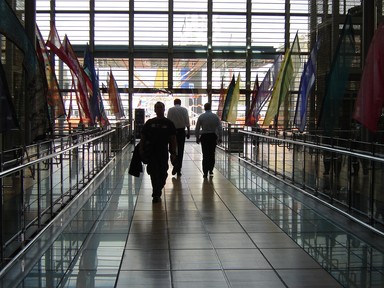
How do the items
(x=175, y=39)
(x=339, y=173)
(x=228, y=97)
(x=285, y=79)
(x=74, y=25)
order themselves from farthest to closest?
1. (x=175, y=39)
2. (x=74, y=25)
3. (x=228, y=97)
4. (x=285, y=79)
5. (x=339, y=173)

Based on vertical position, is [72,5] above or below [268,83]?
above

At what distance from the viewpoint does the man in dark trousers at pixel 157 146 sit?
8680 millimetres

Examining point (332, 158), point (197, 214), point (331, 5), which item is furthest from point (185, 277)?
point (331, 5)

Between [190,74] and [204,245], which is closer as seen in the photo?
[204,245]

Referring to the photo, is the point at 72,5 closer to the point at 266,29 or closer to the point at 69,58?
the point at 266,29

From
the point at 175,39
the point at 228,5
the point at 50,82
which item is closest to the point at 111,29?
the point at 175,39

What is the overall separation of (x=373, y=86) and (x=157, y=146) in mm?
3524

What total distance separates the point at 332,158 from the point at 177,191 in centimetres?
300

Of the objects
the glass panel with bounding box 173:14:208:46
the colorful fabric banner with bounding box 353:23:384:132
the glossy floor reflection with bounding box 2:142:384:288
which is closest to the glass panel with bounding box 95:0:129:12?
the glass panel with bounding box 173:14:208:46

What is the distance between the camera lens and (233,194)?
945 cm

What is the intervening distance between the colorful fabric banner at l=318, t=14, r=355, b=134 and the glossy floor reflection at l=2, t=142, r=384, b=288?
1.39 m

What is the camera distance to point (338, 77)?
833 centimetres

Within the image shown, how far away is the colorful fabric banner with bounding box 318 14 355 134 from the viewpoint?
8305 mm

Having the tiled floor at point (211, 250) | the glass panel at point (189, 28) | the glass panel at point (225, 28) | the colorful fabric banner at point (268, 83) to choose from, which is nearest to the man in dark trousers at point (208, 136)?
the colorful fabric banner at point (268, 83)
